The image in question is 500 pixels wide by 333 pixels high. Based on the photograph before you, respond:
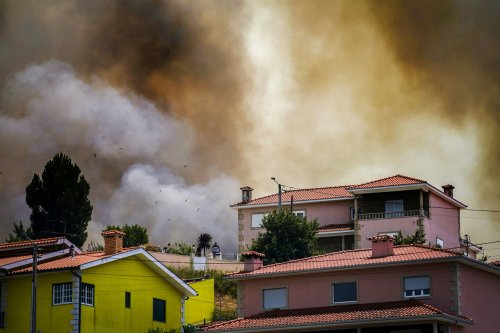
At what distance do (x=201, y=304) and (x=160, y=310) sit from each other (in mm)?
11671

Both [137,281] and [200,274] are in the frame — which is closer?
[137,281]

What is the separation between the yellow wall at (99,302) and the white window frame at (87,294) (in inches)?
9.4

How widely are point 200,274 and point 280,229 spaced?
10091mm

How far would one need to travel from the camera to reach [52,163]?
109m

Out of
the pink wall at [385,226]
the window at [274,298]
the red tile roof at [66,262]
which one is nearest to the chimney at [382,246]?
the window at [274,298]

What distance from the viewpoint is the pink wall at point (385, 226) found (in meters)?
92.4

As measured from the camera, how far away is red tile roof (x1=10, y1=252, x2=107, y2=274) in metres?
64.9

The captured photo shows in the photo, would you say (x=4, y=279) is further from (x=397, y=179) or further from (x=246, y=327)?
(x=397, y=179)

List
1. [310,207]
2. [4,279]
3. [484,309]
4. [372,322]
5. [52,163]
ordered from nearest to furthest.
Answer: [372,322], [484,309], [4,279], [310,207], [52,163]

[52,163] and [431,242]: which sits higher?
[52,163]

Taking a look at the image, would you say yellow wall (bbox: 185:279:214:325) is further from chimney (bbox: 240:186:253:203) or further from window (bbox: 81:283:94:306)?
chimney (bbox: 240:186:253:203)

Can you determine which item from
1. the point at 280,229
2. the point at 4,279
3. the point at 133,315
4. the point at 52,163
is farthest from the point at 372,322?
the point at 52,163

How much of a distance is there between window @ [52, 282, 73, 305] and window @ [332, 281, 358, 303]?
14973mm

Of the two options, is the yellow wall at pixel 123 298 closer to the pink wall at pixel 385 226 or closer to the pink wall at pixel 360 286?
the pink wall at pixel 360 286
